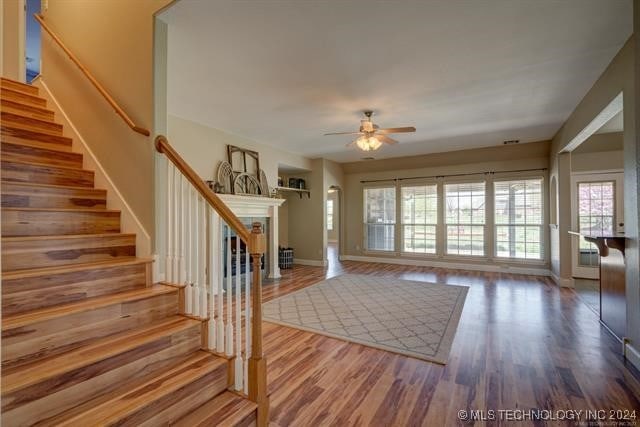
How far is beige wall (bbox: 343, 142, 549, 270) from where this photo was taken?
6238 millimetres

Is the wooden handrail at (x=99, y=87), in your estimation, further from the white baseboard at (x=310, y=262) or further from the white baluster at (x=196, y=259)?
the white baseboard at (x=310, y=262)

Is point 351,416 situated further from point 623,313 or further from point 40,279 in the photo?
point 623,313

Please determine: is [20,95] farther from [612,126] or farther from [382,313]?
[612,126]

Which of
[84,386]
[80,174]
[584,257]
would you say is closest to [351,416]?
[84,386]

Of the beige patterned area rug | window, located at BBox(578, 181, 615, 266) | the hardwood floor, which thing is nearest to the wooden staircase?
the hardwood floor

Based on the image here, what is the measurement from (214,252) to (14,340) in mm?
1088

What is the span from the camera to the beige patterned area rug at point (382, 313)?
311 centimetres

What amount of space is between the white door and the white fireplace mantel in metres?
5.36

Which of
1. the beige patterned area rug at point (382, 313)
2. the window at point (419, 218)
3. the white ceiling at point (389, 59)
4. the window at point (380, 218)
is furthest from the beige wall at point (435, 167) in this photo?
the beige patterned area rug at point (382, 313)

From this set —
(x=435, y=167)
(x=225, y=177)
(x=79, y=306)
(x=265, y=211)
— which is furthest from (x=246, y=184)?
(x=435, y=167)

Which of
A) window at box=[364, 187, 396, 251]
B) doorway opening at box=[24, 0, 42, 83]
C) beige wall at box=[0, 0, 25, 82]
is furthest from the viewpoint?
window at box=[364, 187, 396, 251]

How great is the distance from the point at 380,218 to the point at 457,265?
7.06 feet

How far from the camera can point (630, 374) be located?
248 cm

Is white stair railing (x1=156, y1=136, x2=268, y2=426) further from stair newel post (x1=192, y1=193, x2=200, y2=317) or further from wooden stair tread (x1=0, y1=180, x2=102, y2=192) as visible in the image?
wooden stair tread (x1=0, y1=180, x2=102, y2=192)
